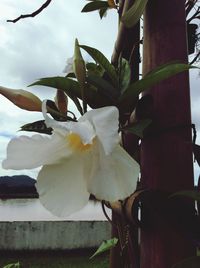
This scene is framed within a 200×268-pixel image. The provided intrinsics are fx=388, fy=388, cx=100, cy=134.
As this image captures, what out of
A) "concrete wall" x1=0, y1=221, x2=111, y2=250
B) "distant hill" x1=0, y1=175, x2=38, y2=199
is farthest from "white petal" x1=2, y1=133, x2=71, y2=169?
"distant hill" x1=0, y1=175, x2=38, y2=199

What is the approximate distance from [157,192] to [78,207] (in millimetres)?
122

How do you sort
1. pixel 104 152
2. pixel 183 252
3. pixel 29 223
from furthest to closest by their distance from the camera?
1. pixel 29 223
2. pixel 183 252
3. pixel 104 152

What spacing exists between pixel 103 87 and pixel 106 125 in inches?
5.4

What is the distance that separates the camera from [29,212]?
3.42 metres

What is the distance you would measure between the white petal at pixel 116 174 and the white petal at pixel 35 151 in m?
0.04

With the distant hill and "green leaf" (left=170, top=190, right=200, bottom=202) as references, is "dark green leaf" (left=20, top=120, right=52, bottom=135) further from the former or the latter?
the distant hill

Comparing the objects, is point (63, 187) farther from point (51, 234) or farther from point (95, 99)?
point (51, 234)

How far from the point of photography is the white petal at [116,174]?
0.31 metres

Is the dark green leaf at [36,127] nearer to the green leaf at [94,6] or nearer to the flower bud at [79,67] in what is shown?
the flower bud at [79,67]

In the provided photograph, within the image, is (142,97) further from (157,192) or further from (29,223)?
(29,223)

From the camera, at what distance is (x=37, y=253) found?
10.3ft

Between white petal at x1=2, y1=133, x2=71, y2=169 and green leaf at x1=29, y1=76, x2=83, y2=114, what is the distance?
4.7 inches

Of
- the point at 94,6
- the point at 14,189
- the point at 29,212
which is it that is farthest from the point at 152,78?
the point at 14,189

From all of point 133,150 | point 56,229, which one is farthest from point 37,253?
point 133,150
